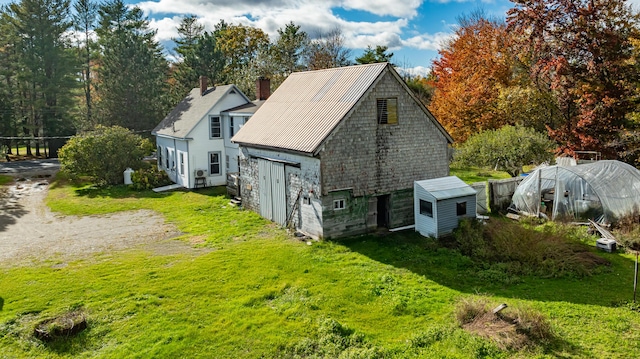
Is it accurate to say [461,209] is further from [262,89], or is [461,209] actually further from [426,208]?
[262,89]

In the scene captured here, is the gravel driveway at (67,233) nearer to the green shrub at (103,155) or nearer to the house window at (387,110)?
the green shrub at (103,155)

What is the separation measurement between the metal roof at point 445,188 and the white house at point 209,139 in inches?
531

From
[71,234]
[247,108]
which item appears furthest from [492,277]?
[247,108]

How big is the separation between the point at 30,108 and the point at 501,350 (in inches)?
2102

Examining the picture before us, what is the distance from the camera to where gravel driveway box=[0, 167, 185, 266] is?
16812 mm

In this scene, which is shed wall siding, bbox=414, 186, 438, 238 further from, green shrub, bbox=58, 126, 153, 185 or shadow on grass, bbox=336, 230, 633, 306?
green shrub, bbox=58, 126, 153, 185

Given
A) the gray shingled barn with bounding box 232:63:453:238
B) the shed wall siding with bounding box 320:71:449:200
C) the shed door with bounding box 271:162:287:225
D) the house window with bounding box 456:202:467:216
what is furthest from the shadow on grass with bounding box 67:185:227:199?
the house window with bounding box 456:202:467:216

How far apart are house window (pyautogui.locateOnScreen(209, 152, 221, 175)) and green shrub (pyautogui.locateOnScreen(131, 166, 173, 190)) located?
3810mm

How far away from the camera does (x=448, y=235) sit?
17.4 metres

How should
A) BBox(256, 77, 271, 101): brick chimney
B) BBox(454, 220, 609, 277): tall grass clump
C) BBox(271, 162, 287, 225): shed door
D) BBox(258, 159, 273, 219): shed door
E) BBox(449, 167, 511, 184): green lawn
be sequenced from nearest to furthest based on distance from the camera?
BBox(454, 220, 609, 277): tall grass clump < BBox(271, 162, 287, 225): shed door < BBox(258, 159, 273, 219): shed door < BBox(256, 77, 271, 101): brick chimney < BBox(449, 167, 511, 184): green lawn

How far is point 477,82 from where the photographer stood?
37.1 meters

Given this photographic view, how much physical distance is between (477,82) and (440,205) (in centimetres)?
2345

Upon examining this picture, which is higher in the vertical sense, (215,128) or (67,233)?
(215,128)

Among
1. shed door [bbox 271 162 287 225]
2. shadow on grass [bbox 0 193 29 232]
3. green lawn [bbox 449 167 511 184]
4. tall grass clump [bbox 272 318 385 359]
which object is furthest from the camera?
green lawn [bbox 449 167 511 184]
